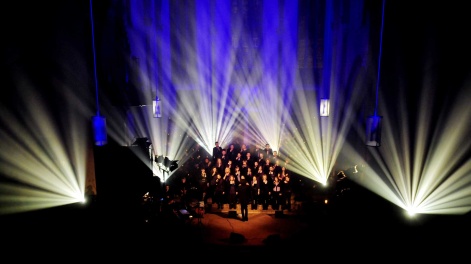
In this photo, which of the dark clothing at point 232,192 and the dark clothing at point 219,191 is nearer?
the dark clothing at point 232,192

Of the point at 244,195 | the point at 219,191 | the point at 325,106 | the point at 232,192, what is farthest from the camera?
the point at 219,191

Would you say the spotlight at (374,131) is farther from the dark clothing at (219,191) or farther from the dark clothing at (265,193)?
the dark clothing at (219,191)

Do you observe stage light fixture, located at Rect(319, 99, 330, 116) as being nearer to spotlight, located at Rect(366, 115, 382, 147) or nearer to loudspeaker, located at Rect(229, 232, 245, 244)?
spotlight, located at Rect(366, 115, 382, 147)

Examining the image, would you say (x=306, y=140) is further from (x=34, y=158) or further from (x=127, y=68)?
(x=34, y=158)

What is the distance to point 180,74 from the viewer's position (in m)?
18.7

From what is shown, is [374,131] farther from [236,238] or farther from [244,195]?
[244,195]

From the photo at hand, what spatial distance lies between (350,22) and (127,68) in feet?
40.7

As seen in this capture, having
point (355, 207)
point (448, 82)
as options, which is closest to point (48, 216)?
point (355, 207)

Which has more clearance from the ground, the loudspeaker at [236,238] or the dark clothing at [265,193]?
the dark clothing at [265,193]

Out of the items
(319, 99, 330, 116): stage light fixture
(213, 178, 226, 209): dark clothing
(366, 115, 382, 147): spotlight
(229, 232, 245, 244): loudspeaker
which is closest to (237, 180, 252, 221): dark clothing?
(213, 178, 226, 209): dark clothing

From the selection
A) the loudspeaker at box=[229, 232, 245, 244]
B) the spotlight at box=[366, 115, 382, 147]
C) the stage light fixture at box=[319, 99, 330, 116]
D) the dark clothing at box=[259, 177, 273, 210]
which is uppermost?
the stage light fixture at box=[319, 99, 330, 116]

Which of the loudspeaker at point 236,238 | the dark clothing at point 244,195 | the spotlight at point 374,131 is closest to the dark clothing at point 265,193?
the dark clothing at point 244,195

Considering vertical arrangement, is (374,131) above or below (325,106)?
below

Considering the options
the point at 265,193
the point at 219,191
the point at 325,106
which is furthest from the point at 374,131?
the point at 219,191
